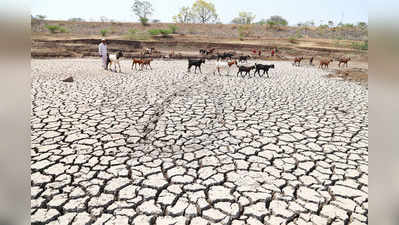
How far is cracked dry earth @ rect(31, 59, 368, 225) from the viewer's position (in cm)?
312

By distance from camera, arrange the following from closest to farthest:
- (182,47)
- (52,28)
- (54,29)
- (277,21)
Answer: (182,47) → (52,28) → (54,29) → (277,21)

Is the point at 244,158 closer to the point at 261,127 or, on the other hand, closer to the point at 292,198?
the point at 292,198

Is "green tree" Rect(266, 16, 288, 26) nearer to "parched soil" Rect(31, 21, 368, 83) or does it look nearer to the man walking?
"parched soil" Rect(31, 21, 368, 83)

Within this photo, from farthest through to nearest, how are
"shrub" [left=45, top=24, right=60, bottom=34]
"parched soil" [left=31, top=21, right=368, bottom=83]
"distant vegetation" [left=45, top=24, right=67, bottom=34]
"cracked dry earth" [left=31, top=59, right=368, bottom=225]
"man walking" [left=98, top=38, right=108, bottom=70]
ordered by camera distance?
"distant vegetation" [left=45, top=24, right=67, bottom=34], "shrub" [left=45, top=24, right=60, bottom=34], "parched soil" [left=31, top=21, right=368, bottom=83], "man walking" [left=98, top=38, right=108, bottom=70], "cracked dry earth" [left=31, top=59, right=368, bottom=225]

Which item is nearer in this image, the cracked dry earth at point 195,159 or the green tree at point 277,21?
the cracked dry earth at point 195,159

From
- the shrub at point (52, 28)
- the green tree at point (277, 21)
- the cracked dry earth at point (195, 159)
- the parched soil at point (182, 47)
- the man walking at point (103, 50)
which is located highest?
the green tree at point (277, 21)

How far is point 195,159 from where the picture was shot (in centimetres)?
441

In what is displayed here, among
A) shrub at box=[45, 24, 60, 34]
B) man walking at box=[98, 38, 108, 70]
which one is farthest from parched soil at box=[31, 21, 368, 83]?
man walking at box=[98, 38, 108, 70]

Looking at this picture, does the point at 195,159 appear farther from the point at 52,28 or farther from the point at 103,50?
the point at 52,28

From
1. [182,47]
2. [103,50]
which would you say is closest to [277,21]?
[182,47]

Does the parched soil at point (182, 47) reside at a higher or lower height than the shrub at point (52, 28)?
lower

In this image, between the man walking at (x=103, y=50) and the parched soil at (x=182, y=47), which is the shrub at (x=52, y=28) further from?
the man walking at (x=103, y=50)

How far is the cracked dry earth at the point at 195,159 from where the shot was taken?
312 centimetres

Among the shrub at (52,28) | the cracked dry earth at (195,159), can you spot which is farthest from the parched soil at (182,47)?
the cracked dry earth at (195,159)
